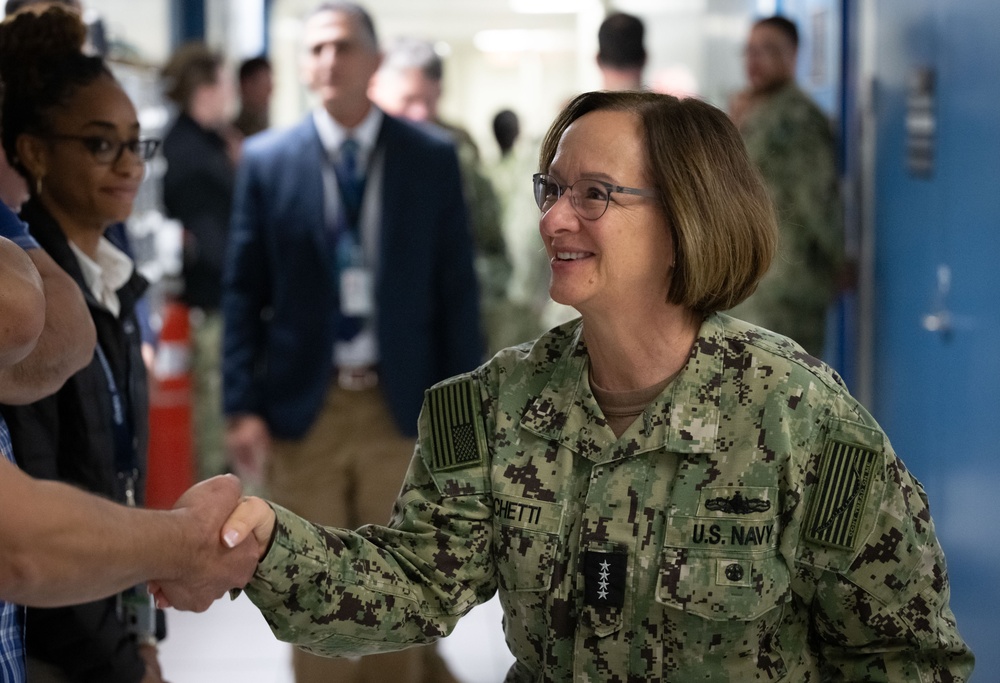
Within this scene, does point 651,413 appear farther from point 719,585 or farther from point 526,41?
point 526,41

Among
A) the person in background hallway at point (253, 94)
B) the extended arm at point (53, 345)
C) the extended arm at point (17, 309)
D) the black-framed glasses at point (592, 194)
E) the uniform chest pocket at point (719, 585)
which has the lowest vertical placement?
the uniform chest pocket at point (719, 585)

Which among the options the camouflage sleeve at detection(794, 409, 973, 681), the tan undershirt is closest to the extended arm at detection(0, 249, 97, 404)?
the tan undershirt

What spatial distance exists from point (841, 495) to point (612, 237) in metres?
0.46

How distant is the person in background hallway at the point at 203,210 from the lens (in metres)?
5.51

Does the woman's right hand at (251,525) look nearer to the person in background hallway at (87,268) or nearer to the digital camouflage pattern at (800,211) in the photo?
the person in background hallway at (87,268)

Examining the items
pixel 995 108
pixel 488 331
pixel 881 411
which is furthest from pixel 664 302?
pixel 488 331

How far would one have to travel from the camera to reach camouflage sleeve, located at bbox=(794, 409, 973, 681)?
156 centimetres

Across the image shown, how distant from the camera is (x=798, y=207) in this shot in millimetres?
4539

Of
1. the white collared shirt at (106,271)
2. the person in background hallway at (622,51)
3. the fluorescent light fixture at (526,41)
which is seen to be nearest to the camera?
the white collared shirt at (106,271)

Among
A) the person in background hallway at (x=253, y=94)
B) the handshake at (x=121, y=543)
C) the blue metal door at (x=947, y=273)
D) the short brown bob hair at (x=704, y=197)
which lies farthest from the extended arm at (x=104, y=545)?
the person in background hallway at (x=253, y=94)

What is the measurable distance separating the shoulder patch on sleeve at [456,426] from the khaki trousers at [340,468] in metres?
1.58

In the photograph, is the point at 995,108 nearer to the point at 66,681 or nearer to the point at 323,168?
the point at 323,168

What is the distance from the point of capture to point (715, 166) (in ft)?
5.41

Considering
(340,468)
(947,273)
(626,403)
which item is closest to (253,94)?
(340,468)
